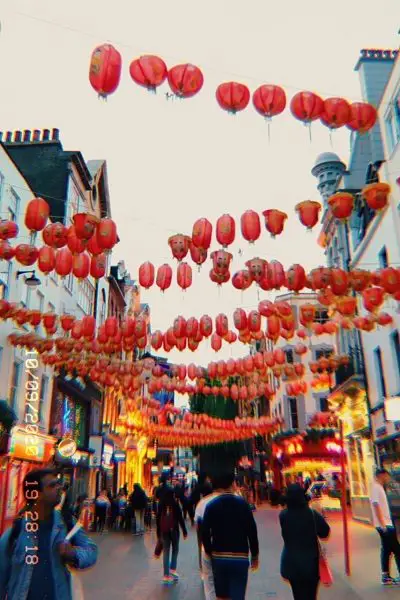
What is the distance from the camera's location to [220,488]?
5.93 meters

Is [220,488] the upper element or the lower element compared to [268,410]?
lower

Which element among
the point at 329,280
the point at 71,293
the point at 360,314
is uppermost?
the point at 71,293

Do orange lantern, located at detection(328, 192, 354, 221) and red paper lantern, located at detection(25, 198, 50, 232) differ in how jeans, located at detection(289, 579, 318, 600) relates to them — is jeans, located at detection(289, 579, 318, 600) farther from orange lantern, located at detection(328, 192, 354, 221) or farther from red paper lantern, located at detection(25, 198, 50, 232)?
red paper lantern, located at detection(25, 198, 50, 232)

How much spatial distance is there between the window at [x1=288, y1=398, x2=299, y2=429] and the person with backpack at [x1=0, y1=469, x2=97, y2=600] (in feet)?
148

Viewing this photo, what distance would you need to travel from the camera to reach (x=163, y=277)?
13523 mm

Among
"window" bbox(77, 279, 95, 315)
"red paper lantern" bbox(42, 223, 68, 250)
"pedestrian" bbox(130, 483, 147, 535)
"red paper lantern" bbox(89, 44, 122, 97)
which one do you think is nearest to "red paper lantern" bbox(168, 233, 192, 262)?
"red paper lantern" bbox(42, 223, 68, 250)

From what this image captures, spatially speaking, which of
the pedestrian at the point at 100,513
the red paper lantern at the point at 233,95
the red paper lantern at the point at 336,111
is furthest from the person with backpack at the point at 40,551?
the pedestrian at the point at 100,513

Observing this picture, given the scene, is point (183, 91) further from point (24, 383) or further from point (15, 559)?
point (24, 383)

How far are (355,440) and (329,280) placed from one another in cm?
1545

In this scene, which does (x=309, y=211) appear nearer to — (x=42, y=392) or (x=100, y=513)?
(x=42, y=392)

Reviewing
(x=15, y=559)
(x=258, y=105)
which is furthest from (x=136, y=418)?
(x=15, y=559)

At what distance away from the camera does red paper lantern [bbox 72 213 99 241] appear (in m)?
10.5

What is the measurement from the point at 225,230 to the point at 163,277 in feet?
9.72

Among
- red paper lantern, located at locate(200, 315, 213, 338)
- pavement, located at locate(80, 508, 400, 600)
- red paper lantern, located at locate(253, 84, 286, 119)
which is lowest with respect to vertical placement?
pavement, located at locate(80, 508, 400, 600)
